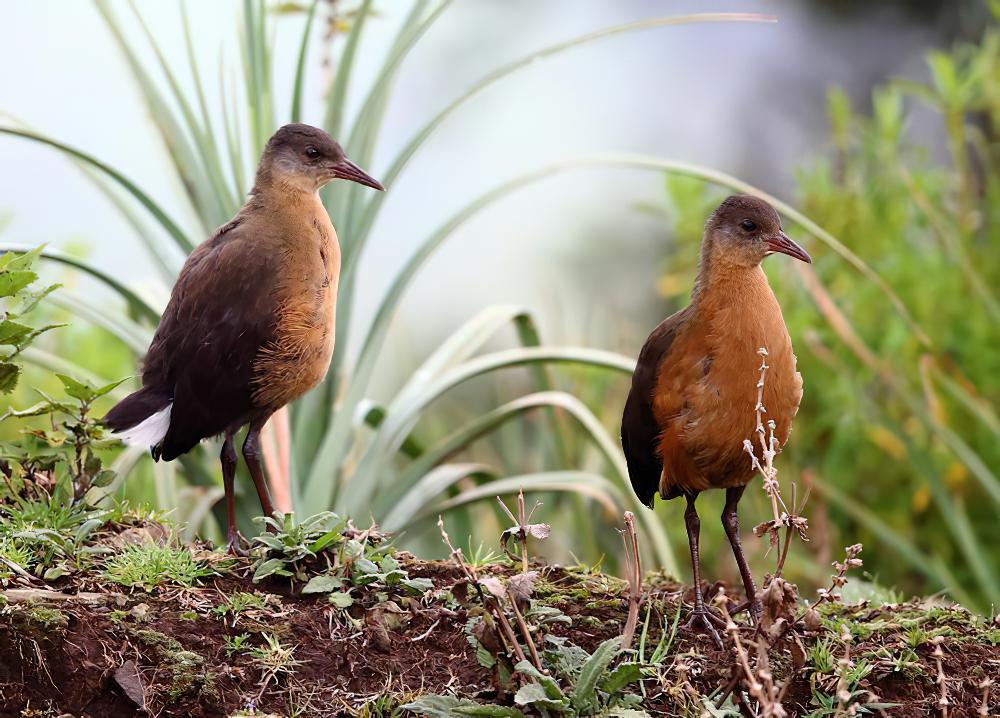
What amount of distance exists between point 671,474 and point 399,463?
143 inches

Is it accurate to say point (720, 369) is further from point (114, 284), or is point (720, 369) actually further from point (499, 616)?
point (114, 284)

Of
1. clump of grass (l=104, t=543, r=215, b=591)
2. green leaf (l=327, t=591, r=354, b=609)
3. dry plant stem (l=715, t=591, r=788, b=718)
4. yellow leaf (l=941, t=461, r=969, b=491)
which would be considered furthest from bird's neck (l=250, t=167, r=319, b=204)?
yellow leaf (l=941, t=461, r=969, b=491)

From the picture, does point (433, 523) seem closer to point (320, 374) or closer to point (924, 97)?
point (320, 374)

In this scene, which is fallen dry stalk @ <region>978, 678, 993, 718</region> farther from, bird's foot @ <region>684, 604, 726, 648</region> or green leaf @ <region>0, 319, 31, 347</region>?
green leaf @ <region>0, 319, 31, 347</region>

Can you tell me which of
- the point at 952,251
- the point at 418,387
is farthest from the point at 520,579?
the point at 952,251

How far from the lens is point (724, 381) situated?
2887 mm

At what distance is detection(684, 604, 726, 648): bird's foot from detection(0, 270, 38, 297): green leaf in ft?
6.56

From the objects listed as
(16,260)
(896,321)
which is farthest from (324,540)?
(896,321)

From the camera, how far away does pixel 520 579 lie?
8.71ft

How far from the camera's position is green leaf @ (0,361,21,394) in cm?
306

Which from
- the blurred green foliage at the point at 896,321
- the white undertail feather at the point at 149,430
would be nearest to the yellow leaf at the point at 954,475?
the blurred green foliage at the point at 896,321

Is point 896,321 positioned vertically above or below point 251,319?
above

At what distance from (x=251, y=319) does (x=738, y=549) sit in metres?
1.50

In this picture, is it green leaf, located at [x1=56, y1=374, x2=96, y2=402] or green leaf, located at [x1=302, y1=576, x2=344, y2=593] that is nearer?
green leaf, located at [x1=302, y1=576, x2=344, y2=593]
